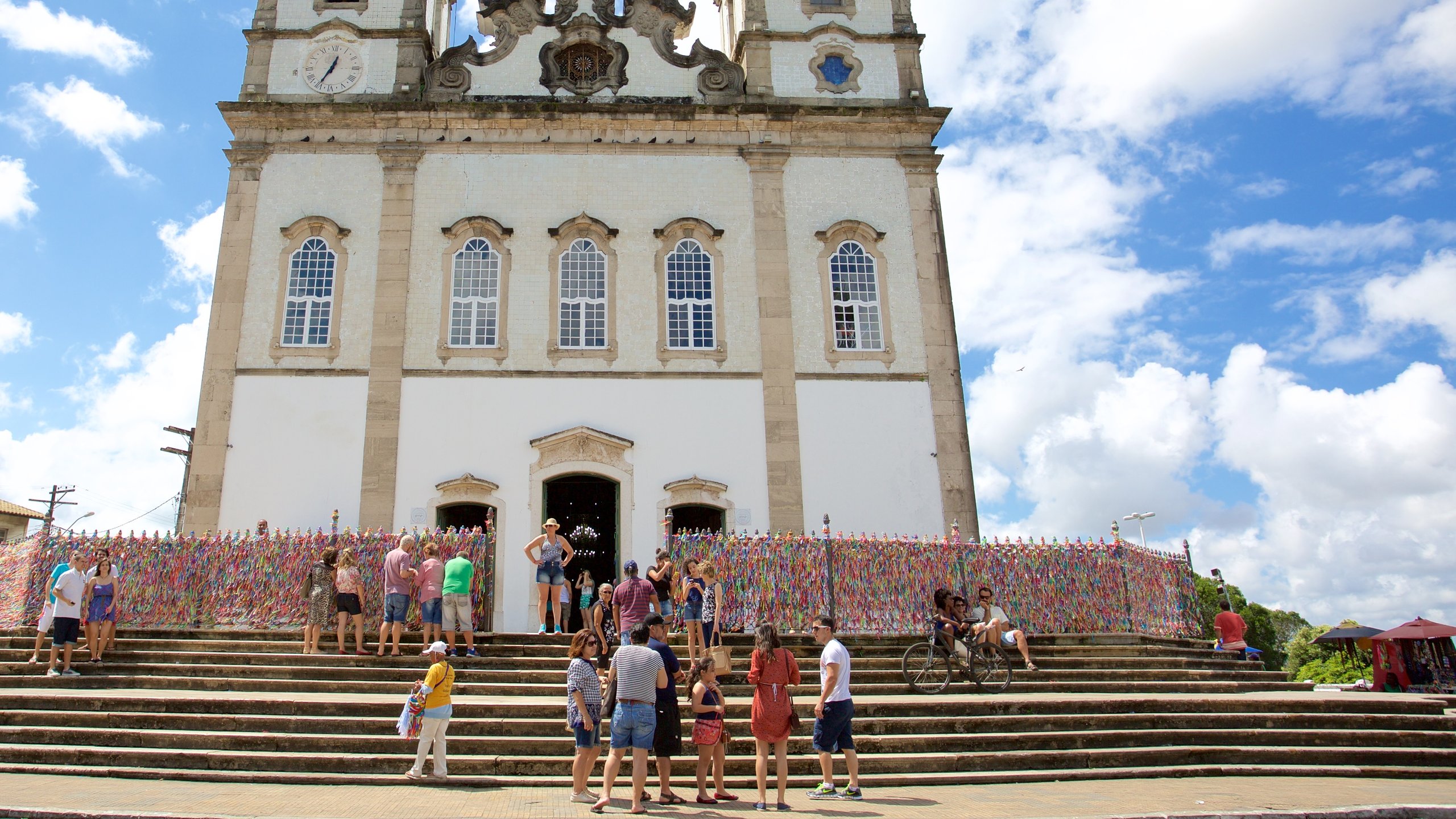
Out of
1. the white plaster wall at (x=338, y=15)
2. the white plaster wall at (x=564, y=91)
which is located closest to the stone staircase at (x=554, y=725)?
the white plaster wall at (x=564, y=91)

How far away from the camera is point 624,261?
61.5 feet

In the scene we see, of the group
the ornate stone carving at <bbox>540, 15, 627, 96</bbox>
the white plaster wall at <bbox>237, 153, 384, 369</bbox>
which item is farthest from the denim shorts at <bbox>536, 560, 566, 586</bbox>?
the ornate stone carving at <bbox>540, 15, 627, 96</bbox>

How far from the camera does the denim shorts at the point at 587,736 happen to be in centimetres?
745

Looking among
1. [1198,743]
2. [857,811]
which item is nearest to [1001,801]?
[857,811]

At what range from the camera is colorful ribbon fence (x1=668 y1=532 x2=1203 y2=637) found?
46.3ft

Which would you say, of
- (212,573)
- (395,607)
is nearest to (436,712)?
(395,607)

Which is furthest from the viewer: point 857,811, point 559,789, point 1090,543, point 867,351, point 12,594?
point 867,351

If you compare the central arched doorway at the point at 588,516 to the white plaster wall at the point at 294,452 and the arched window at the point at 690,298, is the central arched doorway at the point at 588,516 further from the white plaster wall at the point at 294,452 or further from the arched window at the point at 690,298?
the white plaster wall at the point at 294,452

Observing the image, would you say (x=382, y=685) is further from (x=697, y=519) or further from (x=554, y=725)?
(x=697, y=519)

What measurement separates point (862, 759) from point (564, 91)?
15.0 metres

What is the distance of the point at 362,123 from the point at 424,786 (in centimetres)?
1472

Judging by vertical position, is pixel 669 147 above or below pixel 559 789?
above

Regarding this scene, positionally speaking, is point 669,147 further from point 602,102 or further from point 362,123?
point 362,123

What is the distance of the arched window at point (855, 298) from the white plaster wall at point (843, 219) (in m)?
0.25
